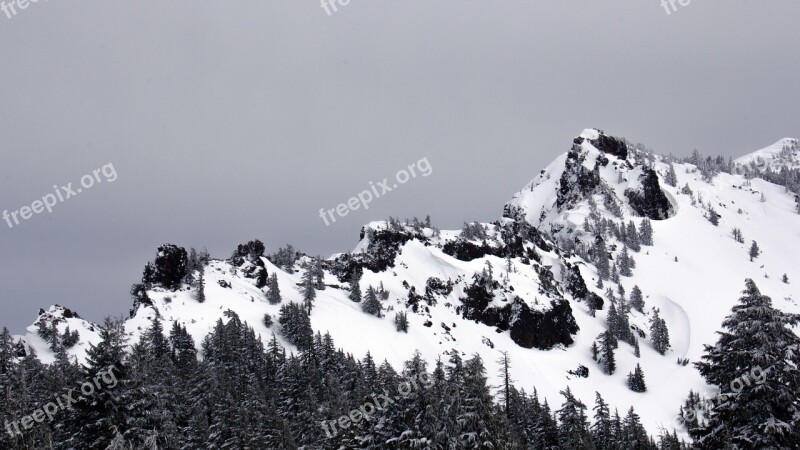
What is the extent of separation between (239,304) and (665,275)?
4727 inches

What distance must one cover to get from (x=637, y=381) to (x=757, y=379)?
102 metres

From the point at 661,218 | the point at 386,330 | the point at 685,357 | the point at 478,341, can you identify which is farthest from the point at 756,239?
the point at 386,330

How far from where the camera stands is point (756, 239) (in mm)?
188625

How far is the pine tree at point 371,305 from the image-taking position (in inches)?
4301

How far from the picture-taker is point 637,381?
358ft

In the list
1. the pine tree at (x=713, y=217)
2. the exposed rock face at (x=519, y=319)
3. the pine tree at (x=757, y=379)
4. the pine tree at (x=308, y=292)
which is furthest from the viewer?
the pine tree at (x=713, y=217)

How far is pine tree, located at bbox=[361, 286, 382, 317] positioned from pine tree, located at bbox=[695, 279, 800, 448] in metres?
92.1

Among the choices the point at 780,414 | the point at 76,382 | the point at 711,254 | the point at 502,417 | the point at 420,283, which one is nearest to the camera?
the point at 780,414

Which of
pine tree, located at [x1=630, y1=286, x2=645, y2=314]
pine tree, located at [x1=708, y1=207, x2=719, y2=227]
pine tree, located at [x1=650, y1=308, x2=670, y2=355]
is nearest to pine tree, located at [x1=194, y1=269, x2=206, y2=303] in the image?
pine tree, located at [x1=650, y1=308, x2=670, y2=355]

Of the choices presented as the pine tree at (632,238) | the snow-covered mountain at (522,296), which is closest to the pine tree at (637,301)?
the snow-covered mountain at (522,296)

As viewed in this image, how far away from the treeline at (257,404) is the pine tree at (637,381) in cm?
4384

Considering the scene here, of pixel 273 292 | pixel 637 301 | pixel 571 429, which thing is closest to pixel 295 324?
pixel 273 292

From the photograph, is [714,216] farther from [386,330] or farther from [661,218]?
[386,330]

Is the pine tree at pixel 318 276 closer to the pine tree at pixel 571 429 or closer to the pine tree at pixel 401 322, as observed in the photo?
the pine tree at pixel 401 322
